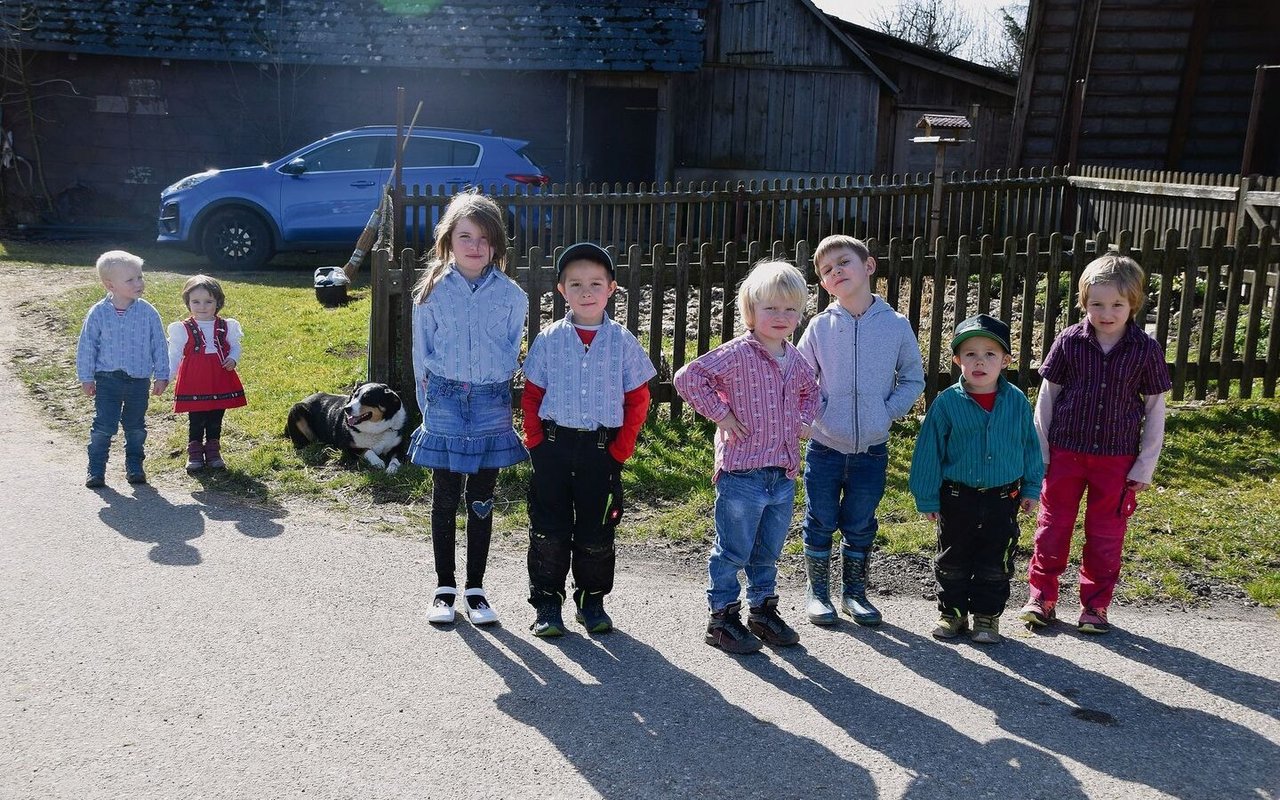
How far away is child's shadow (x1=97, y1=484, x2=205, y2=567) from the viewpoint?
5.20m

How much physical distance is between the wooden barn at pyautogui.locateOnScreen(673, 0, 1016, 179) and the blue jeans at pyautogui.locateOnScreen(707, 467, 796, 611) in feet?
51.6

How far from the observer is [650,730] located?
11.9 feet

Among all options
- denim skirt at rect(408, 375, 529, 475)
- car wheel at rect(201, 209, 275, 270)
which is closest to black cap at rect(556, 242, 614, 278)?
denim skirt at rect(408, 375, 529, 475)

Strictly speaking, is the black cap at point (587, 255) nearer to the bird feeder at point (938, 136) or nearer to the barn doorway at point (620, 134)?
the bird feeder at point (938, 136)

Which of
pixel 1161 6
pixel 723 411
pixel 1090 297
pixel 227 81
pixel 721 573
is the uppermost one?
pixel 1161 6

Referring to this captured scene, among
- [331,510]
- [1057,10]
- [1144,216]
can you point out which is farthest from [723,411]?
[1057,10]

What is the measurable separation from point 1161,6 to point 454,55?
393 inches

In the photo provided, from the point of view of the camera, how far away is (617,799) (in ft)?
10.5

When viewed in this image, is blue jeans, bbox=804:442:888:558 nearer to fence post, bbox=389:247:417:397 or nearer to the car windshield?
fence post, bbox=389:247:417:397

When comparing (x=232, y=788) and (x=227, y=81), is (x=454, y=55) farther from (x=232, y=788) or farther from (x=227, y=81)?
(x=232, y=788)

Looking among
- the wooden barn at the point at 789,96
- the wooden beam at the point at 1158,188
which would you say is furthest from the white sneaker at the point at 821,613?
the wooden barn at the point at 789,96

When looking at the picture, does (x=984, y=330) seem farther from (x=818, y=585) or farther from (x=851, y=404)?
(x=818, y=585)

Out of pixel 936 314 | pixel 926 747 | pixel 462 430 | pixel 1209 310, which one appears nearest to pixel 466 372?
pixel 462 430

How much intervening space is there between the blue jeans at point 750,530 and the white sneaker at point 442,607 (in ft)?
3.23
